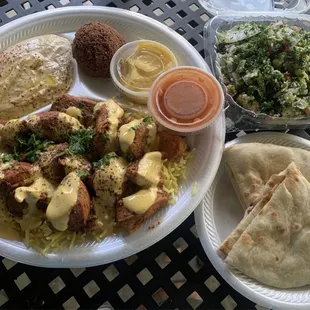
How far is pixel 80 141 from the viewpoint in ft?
7.57

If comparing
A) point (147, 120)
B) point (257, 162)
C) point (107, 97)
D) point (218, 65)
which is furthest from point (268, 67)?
point (107, 97)

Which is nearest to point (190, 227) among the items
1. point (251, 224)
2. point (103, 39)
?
point (251, 224)

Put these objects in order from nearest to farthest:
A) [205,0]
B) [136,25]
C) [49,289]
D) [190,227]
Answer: [49,289]
[190,227]
[136,25]
[205,0]

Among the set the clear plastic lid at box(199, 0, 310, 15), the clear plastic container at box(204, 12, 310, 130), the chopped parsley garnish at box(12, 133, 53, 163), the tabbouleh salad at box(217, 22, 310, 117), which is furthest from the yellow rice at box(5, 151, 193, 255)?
the clear plastic lid at box(199, 0, 310, 15)

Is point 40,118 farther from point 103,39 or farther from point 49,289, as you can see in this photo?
point 49,289

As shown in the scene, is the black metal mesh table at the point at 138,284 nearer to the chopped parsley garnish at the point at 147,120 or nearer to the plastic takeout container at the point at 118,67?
the chopped parsley garnish at the point at 147,120

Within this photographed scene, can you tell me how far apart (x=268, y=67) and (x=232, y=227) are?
102 centimetres

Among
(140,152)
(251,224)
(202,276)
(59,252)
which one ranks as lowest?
(202,276)

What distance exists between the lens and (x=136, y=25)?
287cm

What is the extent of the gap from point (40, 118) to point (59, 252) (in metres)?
0.72

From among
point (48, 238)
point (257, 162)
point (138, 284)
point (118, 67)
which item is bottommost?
point (138, 284)

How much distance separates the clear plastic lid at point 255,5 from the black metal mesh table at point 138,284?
5.47 feet

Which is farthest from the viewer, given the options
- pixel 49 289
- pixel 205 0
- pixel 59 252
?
pixel 205 0

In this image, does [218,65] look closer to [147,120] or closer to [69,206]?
[147,120]
